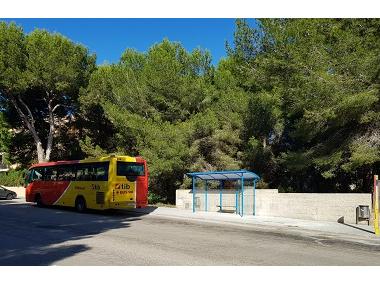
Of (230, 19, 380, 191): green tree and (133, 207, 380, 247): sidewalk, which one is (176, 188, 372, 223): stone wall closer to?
(133, 207, 380, 247): sidewalk

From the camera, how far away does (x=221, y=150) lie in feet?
85.8

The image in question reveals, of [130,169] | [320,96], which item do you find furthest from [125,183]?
[320,96]

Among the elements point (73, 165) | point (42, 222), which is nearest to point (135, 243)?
point (42, 222)

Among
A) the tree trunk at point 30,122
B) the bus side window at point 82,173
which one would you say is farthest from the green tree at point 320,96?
the tree trunk at point 30,122

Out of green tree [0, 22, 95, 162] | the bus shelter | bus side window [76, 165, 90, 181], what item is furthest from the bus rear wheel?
green tree [0, 22, 95, 162]

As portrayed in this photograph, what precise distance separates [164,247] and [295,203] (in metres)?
9.84

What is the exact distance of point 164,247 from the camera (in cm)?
1116

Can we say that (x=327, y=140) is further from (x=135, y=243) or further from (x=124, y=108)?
(x=124, y=108)

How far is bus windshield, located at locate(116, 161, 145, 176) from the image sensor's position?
70.7 ft

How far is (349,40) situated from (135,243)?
11849 millimetres

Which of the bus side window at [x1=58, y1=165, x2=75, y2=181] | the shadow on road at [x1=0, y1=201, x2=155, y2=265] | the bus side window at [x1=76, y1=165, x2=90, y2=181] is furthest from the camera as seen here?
the bus side window at [x1=58, y1=165, x2=75, y2=181]

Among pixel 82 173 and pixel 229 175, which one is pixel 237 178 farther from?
pixel 82 173

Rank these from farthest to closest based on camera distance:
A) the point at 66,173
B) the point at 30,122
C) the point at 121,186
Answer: the point at 30,122, the point at 66,173, the point at 121,186

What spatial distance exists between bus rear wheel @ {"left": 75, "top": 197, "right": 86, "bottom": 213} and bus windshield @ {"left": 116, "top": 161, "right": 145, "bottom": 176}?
304 cm
